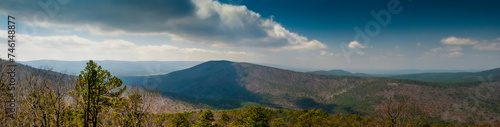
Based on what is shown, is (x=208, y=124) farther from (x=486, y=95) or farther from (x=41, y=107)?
(x=486, y=95)

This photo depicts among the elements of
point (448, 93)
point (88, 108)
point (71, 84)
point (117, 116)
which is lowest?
point (448, 93)

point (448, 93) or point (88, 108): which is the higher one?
point (88, 108)

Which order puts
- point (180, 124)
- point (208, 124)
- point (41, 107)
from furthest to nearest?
1. point (208, 124)
2. point (180, 124)
3. point (41, 107)

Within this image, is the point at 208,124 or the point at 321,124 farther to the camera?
the point at 321,124

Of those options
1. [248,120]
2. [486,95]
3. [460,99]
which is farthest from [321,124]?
[486,95]

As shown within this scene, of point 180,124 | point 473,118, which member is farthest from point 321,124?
point 473,118

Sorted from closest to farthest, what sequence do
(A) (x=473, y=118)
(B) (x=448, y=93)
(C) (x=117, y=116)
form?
1. (C) (x=117, y=116)
2. (A) (x=473, y=118)
3. (B) (x=448, y=93)

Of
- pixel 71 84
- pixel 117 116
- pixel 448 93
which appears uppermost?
pixel 71 84

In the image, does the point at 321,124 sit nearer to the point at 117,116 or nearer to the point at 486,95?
the point at 117,116

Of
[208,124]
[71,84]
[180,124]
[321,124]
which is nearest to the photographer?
[71,84]
